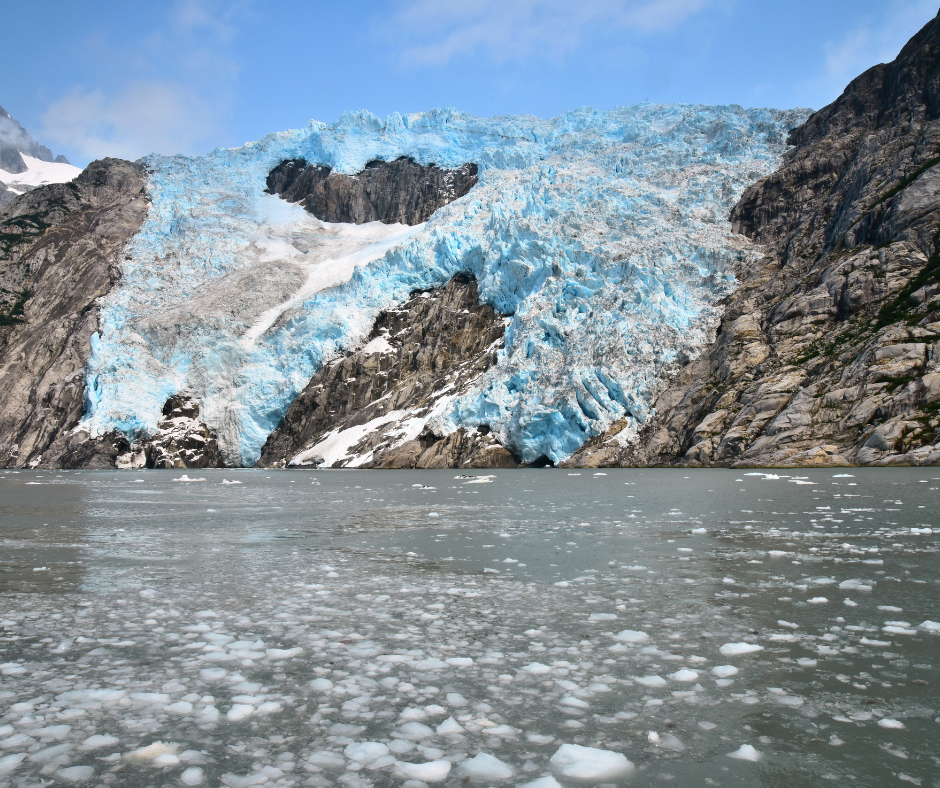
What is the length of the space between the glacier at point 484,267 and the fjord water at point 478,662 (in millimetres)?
46946

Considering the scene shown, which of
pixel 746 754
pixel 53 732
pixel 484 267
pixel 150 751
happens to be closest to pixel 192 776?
pixel 150 751

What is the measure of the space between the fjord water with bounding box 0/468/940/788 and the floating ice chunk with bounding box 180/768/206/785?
0.09 ft

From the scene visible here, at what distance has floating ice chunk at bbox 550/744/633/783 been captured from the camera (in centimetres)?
Result: 377

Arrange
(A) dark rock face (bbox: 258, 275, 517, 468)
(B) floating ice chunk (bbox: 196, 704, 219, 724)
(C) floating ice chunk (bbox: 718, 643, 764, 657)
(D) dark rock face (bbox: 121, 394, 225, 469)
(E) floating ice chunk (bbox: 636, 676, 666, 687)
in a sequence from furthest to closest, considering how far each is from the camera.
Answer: (D) dark rock face (bbox: 121, 394, 225, 469) < (A) dark rock face (bbox: 258, 275, 517, 468) < (C) floating ice chunk (bbox: 718, 643, 764, 657) < (E) floating ice chunk (bbox: 636, 676, 666, 687) < (B) floating ice chunk (bbox: 196, 704, 219, 724)

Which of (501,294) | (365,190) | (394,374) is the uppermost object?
(365,190)

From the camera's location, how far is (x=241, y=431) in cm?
8112

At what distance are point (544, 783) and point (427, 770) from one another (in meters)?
0.70

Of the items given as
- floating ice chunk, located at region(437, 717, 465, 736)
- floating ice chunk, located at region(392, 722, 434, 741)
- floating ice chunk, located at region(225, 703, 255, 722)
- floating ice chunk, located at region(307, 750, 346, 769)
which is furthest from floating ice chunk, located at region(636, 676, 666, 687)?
floating ice chunk, located at region(225, 703, 255, 722)

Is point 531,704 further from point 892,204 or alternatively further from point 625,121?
point 625,121

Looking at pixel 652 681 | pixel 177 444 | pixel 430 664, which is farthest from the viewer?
pixel 177 444

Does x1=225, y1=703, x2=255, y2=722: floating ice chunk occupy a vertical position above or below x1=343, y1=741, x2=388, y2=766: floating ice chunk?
below

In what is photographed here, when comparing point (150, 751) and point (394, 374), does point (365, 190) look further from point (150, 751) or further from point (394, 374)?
point (150, 751)

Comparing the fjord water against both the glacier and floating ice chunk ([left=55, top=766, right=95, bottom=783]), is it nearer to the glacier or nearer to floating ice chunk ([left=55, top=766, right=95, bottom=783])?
floating ice chunk ([left=55, top=766, right=95, bottom=783])

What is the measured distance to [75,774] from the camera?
12.4 ft
